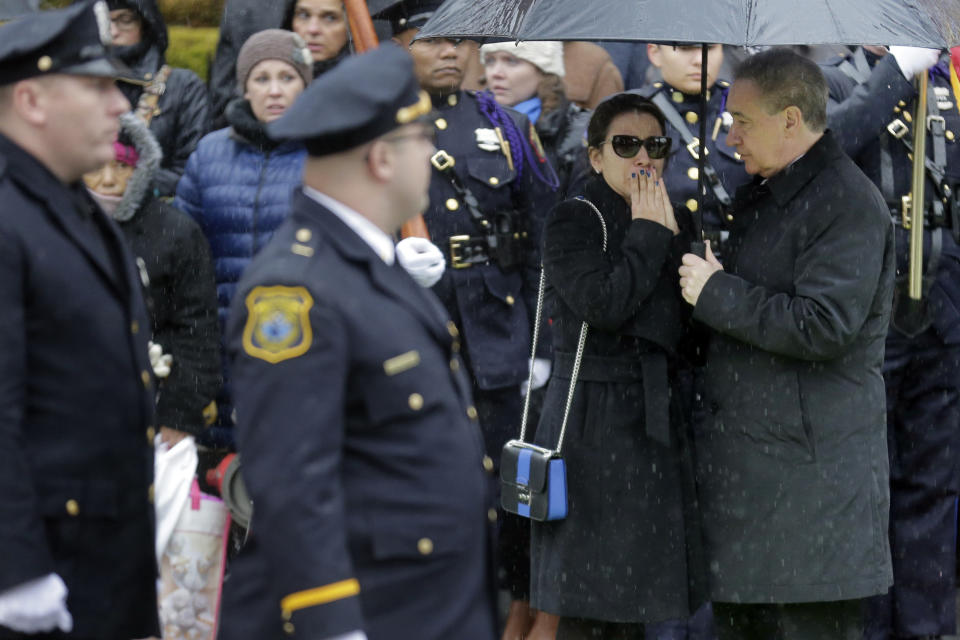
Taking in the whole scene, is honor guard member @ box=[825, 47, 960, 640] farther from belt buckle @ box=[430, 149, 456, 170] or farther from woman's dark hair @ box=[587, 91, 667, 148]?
belt buckle @ box=[430, 149, 456, 170]

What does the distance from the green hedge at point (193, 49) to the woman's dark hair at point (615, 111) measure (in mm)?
3171

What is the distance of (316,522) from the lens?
109 inches

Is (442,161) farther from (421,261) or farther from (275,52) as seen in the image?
(421,261)

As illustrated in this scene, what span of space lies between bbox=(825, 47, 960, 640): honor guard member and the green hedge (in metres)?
3.10

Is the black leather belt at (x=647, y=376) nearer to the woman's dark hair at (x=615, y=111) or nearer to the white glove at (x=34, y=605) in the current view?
the woman's dark hair at (x=615, y=111)

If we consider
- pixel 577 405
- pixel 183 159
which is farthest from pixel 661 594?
A: pixel 183 159

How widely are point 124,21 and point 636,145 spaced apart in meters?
2.74

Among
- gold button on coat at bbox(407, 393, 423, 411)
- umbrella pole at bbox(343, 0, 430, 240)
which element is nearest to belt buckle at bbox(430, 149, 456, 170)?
umbrella pole at bbox(343, 0, 430, 240)

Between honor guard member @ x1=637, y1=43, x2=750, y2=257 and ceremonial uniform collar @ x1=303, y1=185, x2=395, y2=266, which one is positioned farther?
honor guard member @ x1=637, y1=43, x2=750, y2=257

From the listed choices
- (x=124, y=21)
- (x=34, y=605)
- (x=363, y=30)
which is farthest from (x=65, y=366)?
(x=124, y=21)

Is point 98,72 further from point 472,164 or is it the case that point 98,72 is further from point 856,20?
point 472,164

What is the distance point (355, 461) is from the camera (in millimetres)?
2904

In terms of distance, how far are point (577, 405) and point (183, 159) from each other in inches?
96.3

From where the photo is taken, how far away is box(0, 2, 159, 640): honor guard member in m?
3.04
